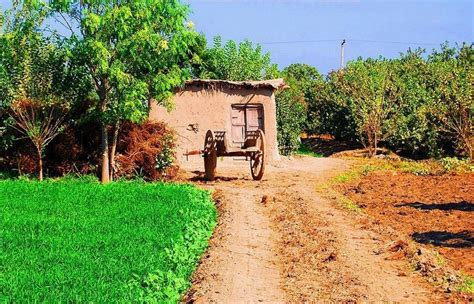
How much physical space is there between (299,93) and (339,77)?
324cm

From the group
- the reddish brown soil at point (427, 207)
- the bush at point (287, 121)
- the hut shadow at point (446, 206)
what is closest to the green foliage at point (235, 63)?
the bush at point (287, 121)

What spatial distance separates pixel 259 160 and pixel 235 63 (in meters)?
10.7

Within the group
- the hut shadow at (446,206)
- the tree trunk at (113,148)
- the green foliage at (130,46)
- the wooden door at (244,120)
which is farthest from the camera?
the wooden door at (244,120)

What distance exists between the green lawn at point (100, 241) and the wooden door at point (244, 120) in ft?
29.7

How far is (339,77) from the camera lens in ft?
115

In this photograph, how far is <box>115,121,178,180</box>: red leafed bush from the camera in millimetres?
20062

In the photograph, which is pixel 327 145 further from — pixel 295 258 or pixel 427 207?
pixel 295 258

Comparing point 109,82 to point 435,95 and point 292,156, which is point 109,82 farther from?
point 435,95

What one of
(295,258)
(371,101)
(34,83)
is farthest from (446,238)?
(371,101)

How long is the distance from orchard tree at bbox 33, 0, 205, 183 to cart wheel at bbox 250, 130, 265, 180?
2840mm

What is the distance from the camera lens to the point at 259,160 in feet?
67.8

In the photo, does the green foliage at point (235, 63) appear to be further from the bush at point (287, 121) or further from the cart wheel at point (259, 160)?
the cart wheel at point (259, 160)

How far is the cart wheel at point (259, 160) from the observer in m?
20.2

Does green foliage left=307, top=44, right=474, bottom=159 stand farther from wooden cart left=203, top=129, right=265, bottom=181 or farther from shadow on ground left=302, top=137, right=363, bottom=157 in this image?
wooden cart left=203, top=129, right=265, bottom=181
